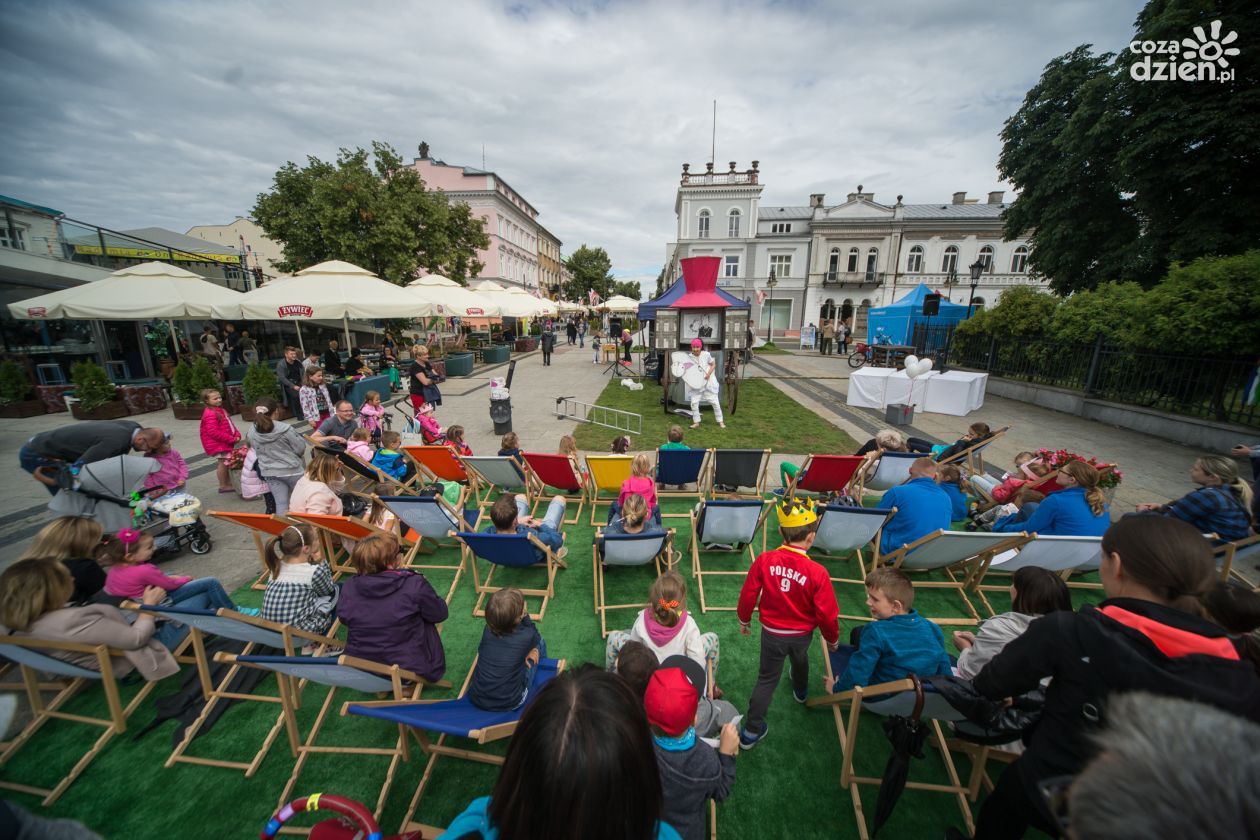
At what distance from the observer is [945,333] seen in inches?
663

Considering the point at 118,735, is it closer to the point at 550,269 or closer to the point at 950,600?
the point at 950,600

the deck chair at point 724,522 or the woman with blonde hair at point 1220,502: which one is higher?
the woman with blonde hair at point 1220,502

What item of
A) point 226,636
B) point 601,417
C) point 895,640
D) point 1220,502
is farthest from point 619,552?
point 601,417

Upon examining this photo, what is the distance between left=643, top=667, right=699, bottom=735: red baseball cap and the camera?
1683mm

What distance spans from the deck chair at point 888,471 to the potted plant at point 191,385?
1250cm

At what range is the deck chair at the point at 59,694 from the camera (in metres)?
2.43

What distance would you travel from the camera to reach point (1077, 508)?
12.4 ft

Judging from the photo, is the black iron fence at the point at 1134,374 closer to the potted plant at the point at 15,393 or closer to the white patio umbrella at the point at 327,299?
the white patio umbrella at the point at 327,299

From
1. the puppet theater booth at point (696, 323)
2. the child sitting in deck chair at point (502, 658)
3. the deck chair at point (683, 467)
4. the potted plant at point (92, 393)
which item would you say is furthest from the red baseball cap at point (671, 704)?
the potted plant at point (92, 393)

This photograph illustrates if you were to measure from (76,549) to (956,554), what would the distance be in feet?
21.2

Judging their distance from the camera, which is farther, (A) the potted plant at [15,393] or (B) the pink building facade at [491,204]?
(B) the pink building facade at [491,204]

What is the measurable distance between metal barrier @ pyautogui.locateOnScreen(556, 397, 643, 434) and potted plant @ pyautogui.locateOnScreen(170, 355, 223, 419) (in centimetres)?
737

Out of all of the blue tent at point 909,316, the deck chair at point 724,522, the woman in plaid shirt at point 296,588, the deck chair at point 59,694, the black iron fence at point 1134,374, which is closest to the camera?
the deck chair at point 59,694

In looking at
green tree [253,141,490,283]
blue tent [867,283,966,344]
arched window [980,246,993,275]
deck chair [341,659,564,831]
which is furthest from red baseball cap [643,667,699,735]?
arched window [980,246,993,275]
